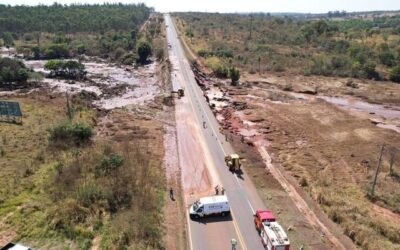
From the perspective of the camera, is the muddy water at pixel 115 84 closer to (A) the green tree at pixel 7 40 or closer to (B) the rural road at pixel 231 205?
(B) the rural road at pixel 231 205

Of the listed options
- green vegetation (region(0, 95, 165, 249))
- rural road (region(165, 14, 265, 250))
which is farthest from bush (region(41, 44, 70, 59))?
rural road (region(165, 14, 265, 250))

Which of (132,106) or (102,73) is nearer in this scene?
(132,106)

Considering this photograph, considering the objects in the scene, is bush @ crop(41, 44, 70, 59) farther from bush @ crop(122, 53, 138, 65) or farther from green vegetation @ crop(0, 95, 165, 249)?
green vegetation @ crop(0, 95, 165, 249)

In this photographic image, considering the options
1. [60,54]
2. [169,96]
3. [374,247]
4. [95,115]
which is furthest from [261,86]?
[60,54]

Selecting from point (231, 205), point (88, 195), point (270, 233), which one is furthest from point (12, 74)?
point (270, 233)

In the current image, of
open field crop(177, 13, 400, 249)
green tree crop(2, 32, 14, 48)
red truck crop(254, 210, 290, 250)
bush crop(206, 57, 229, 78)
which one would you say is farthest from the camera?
green tree crop(2, 32, 14, 48)

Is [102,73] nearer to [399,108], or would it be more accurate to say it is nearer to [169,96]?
[169,96]
